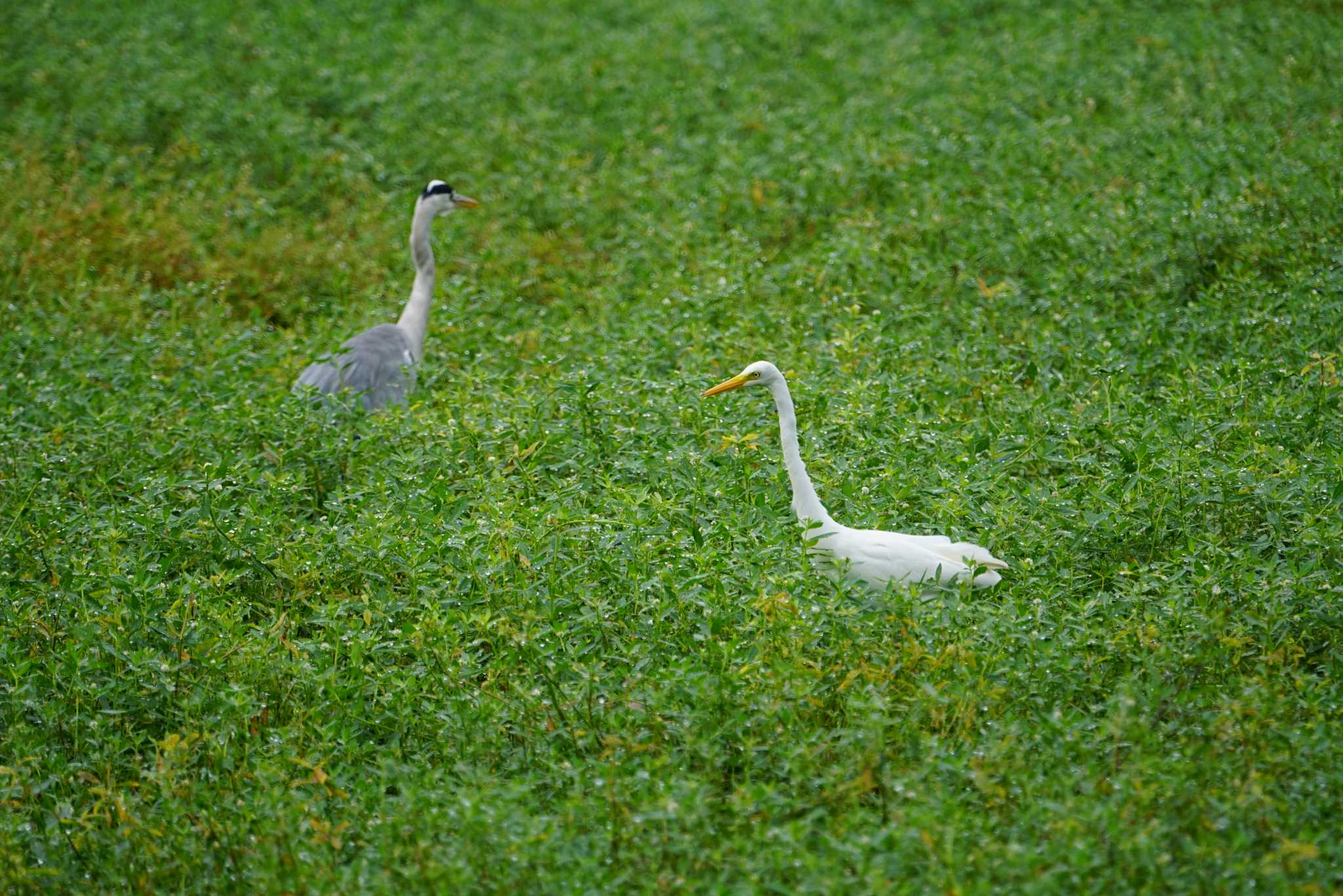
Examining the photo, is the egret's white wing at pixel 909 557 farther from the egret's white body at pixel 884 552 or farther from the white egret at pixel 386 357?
the white egret at pixel 386 357

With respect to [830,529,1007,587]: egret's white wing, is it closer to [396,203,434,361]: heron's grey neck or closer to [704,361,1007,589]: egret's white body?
[704,361,1007,589]: egret's white body

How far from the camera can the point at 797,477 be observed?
5.02 metres

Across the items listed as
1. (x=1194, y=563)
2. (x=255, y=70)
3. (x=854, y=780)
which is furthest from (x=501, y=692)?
(x=255, y=70)

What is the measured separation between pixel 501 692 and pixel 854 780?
4.25ft

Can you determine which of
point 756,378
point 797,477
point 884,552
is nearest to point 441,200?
point 756,378

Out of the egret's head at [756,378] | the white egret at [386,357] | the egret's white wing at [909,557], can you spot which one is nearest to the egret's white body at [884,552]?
the egret's white wing at [909,557]

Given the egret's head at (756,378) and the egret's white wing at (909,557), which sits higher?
the egret's head at (756,378)

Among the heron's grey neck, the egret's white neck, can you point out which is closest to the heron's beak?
the egret's white neck

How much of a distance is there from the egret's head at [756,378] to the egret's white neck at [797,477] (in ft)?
0.36

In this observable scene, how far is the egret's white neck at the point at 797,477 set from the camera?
16.3 feet

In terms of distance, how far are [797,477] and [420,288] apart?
366 centimetres

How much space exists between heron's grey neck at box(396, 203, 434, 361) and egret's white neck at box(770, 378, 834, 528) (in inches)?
121

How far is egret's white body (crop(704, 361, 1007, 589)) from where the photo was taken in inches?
183

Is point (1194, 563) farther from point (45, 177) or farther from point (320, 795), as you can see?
point (45, 177)
